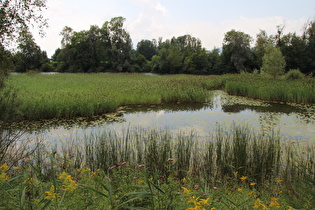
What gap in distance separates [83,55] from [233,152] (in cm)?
5141

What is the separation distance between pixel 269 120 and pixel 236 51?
38.5 meters

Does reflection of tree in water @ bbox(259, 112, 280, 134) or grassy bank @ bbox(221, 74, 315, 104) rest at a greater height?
grassy bank @ bbox(221, 74, 315, 104)

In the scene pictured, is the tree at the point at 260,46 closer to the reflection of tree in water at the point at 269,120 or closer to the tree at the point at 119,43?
the tree at the point at 119,43

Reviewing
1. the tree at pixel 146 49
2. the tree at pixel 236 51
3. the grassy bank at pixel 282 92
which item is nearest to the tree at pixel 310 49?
the tree at pixel 236 51

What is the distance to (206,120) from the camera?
9664 millimetres

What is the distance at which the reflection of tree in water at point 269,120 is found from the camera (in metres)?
A: 8.38

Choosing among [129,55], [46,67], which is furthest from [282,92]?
[46,67]

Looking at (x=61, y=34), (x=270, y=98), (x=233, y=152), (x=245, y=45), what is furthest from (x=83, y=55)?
(x=233, y=152)

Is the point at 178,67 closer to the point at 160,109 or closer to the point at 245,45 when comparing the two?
the point at 245,45

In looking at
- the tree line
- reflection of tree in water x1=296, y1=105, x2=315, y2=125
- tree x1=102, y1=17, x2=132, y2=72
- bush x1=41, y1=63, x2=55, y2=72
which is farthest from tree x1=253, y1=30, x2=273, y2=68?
bush x1=41, y1=63, x2=55, y2=72

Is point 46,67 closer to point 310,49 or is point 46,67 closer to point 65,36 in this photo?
point 65,36

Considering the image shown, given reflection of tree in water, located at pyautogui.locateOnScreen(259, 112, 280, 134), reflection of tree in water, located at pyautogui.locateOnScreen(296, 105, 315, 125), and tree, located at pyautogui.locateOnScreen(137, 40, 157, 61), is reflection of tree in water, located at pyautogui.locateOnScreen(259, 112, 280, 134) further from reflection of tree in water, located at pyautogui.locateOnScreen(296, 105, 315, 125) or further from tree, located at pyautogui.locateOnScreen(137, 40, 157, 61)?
tree, located at pyautogui.locateOnScreen(137, 40, 157, 61)

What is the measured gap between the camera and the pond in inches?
305

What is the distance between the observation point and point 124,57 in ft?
169
